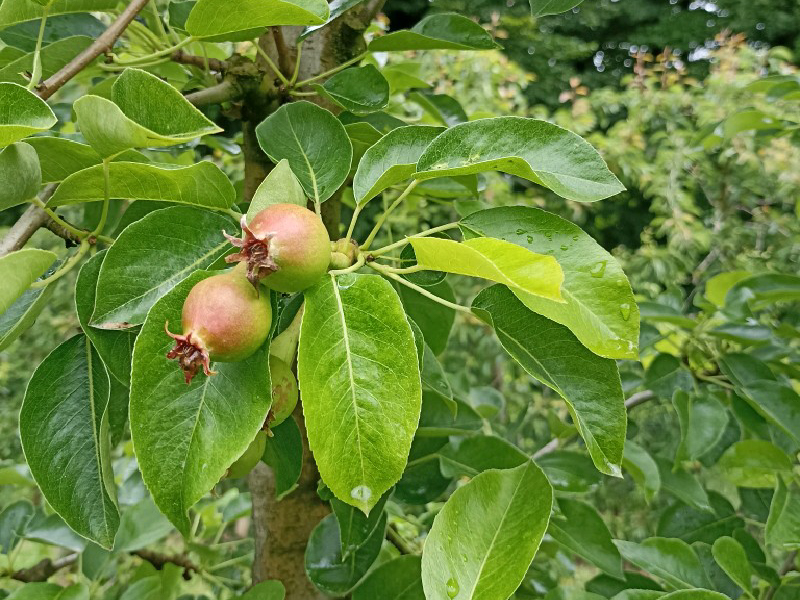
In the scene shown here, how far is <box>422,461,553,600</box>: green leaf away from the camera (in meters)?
0.45

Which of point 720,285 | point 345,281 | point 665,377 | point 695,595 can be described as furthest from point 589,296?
point 720,285

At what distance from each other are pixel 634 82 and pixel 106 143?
15.6 ft

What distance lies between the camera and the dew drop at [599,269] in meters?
0.43

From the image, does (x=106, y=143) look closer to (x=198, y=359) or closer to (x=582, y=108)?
(x=198, y=359)

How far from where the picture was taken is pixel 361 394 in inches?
15.4

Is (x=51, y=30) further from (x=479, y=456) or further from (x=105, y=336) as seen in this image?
(x=479, y=456)

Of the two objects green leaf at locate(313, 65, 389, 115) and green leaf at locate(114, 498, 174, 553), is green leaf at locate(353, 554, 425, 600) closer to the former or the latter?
green leaf at locate(114, 498, 174, 553)

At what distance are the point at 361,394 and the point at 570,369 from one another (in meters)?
0.15

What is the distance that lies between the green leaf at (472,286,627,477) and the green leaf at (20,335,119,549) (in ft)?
0.96

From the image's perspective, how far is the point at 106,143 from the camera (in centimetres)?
43

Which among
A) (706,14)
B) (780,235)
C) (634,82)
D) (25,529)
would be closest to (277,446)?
(25,529)

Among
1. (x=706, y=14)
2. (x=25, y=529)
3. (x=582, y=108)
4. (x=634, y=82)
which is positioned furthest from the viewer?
(x=706, y=14)

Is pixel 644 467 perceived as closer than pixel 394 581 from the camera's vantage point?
No

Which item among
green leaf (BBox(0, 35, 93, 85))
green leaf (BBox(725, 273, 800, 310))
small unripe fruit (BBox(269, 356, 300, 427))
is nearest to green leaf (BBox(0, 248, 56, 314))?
small unripe fruit (BBox(269, 356, 300, 427))
